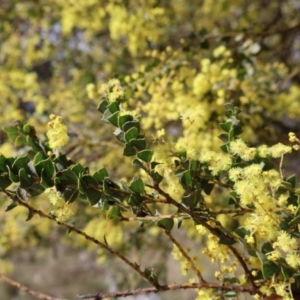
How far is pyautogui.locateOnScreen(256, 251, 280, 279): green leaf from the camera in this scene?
91cm

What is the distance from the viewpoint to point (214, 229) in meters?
0.99

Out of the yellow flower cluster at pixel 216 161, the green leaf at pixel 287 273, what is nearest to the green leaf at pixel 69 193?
the yellow flower cluster at pixel 216 161

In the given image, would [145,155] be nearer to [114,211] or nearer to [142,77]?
[114,211]

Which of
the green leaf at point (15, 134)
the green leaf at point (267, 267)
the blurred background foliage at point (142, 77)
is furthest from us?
the blurred background foliage at point (142, 77)

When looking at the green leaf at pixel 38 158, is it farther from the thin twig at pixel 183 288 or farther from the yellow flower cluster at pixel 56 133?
the thin twig at pixel 183 288

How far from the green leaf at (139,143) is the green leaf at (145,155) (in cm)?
3

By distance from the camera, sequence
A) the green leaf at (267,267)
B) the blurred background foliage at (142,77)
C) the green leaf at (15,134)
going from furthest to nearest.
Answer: the blurred background foliage at (142,77) < the green leaf at (15,134) < the green leaf at (267,267)

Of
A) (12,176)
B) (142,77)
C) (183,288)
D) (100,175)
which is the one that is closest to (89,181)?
(100,175)

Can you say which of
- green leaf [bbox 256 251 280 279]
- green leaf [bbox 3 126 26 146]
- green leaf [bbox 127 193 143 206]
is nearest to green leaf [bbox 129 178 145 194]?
green leaf [bbox 127 193 143 206]

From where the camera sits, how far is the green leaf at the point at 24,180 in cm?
94

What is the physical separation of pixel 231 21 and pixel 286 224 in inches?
105

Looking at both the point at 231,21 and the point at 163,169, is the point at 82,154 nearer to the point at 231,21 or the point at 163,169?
the point at 163,169

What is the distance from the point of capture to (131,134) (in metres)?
0.94

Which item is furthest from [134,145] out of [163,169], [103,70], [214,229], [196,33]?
[103,70]
